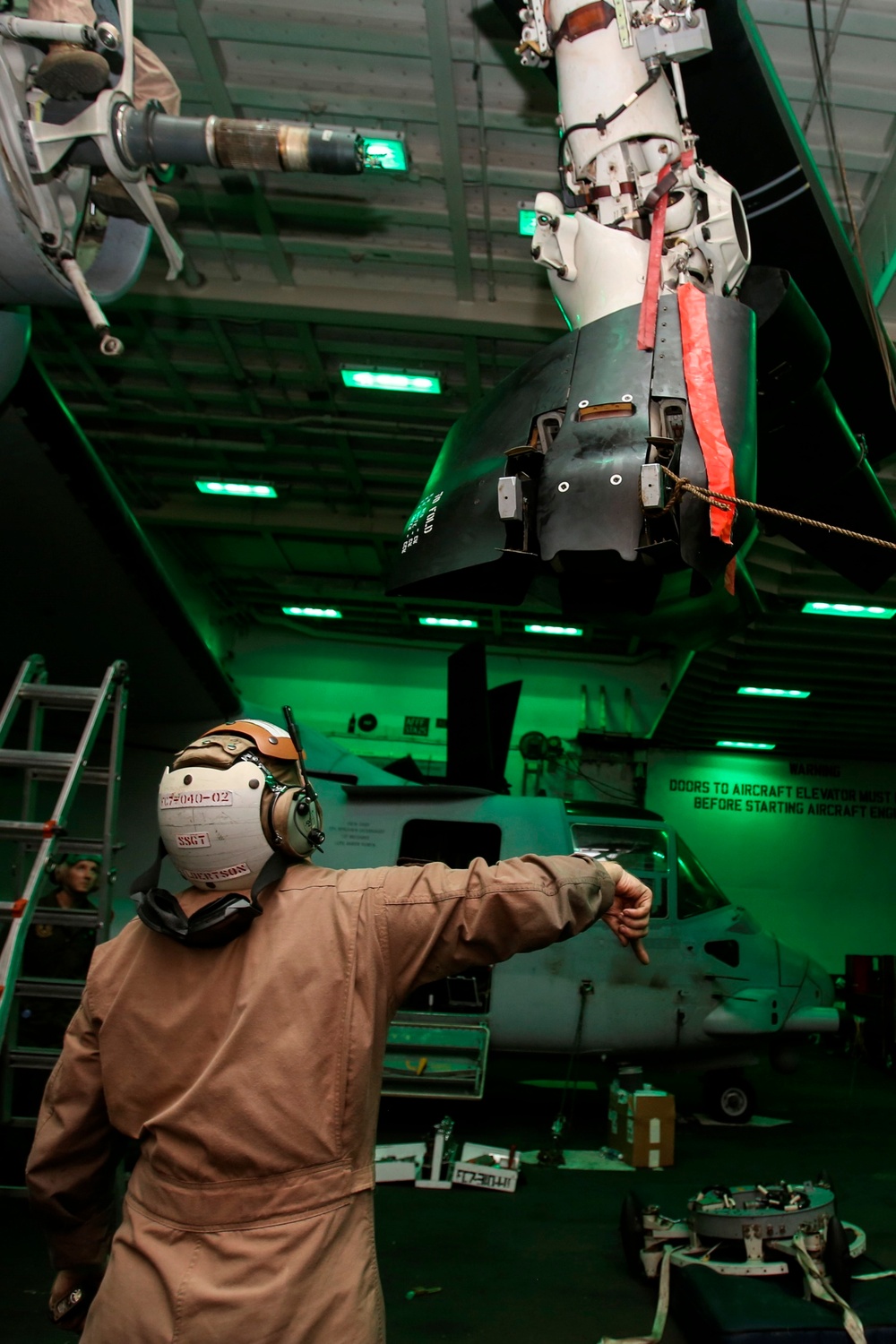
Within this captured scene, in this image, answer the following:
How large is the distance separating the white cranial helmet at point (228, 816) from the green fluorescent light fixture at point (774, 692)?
1497 cm

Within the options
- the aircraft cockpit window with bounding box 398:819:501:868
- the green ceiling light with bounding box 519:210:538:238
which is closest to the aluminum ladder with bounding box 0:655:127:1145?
the aircraft cockpit window with bounding box 398:819:501:868

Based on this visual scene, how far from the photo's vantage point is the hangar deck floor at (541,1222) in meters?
4.23

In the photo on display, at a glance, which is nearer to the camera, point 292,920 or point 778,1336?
point 292,920

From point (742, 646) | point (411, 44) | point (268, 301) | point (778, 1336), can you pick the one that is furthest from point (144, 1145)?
point (742, 646)

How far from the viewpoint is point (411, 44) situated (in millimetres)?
6449

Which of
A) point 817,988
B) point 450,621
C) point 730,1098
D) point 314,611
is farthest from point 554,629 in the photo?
point 730,1098

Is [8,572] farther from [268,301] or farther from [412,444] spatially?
[412,444]

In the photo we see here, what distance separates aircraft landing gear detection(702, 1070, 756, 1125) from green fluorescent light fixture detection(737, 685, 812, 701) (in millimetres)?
8355

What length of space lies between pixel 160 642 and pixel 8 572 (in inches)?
39.1

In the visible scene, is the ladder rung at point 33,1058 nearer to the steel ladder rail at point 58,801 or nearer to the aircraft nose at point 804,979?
the steel ladder rail at point 58,801

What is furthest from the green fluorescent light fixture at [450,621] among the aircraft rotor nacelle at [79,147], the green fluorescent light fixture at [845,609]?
the aircraft rotor nacelle at [79,147]

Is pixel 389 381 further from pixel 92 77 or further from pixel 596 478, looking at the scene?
pixel 596 478

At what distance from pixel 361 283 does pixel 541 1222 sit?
314 inches

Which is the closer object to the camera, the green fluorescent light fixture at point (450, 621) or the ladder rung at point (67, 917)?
the ladder rung at point (67, 917)
